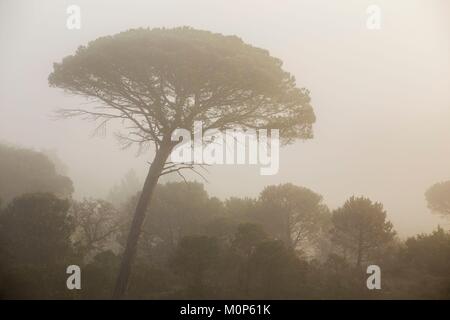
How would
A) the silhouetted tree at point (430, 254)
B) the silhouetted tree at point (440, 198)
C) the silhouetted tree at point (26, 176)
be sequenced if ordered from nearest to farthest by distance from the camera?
the silhouetted tree at point (430, 254) → the silhouetted tree at point (26, 176) → the silhouetted tree at point (440, 198)

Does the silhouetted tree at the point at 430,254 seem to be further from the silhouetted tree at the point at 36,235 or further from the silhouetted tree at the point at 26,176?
the silhouetted tree at the point at 26,176

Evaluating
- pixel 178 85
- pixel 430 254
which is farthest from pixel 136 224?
pixel 430 254

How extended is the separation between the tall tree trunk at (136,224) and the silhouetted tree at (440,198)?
1741 inches

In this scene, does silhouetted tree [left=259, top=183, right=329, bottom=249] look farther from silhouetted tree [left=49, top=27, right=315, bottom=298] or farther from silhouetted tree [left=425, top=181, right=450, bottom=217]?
silhouetted tree [left=425, top=181, right=450, bottom=217]

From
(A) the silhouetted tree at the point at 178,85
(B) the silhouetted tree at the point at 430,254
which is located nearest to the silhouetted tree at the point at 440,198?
(B) the silhouetted tree at the point at 430,254

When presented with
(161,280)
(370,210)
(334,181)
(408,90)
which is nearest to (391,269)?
(370,210)

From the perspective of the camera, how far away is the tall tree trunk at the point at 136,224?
14086mm

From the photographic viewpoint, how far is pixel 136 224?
580 inches

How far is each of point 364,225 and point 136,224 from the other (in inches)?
593

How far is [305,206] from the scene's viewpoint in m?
31.4

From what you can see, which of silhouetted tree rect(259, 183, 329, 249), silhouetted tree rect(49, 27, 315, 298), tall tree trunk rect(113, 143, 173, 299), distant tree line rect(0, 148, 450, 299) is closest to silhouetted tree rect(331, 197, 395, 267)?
distant tree line rect(0, 148, 450, 299)

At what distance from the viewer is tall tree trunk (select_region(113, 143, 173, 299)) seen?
14.1 meters

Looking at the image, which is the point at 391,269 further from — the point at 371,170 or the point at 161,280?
the point at 371,170
